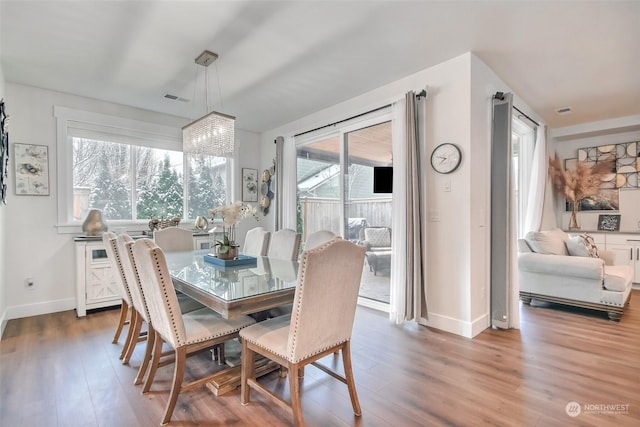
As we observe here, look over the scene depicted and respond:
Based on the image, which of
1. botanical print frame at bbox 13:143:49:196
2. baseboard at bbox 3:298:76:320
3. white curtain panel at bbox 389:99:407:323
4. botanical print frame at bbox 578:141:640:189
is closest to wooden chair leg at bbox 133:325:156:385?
white curtain panel at bbox 389:99:407:323

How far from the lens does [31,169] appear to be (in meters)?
3.50

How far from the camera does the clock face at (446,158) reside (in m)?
2.93

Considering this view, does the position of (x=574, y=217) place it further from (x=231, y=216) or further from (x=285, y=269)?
(x=231, y=216)

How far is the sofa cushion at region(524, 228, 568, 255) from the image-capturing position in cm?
385

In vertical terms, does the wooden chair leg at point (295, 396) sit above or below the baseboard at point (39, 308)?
above

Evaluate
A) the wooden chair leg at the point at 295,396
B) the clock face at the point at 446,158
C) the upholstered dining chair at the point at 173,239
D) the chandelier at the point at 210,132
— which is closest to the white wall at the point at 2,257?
the upholstered dining chair at the point at 173,239

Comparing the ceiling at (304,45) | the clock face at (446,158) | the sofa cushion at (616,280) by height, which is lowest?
the sofa cushion at (616,280)

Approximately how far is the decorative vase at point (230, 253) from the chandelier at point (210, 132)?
100cm

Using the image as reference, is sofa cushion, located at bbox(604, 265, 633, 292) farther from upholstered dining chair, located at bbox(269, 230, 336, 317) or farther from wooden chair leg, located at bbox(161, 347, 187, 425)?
wooden chair leg, located at bbox(161, 347, 187, 425)

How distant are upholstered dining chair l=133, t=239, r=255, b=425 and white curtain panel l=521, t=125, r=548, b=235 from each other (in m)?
4.44

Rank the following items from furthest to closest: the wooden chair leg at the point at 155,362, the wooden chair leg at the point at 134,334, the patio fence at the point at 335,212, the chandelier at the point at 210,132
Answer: the patio fence at the point at 335,212
the chandelier at the point at 210,132
the wooden chair leg at the point at 134,334
the wooden chair leg at the point at 155,362

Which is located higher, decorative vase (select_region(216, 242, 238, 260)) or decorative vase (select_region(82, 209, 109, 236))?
decorative vase (select_region(82, 209, 109, 236))

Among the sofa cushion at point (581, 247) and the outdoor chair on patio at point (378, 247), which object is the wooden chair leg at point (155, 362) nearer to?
the outdoor chair on patio at point (378, 247)

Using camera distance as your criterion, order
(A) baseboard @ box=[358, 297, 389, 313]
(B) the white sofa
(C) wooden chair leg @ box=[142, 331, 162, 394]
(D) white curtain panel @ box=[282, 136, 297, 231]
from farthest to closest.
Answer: (D) white curtain panel @ box=[282, 136, 297, 231]
(A) baseboard @ box=[358, 297, 389, 313]
(B) the white sofa
(C) wooden chair leg @ box=[142, 331, 162, 394]
